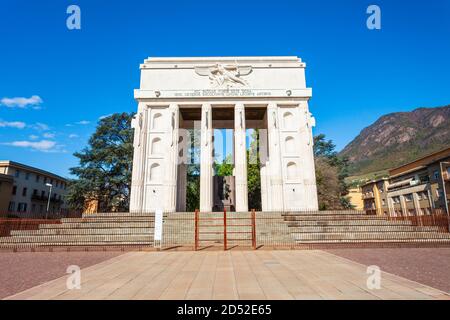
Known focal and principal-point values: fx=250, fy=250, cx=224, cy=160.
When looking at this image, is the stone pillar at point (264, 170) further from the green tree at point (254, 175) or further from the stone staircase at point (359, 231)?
the green tree at point (254, 175)

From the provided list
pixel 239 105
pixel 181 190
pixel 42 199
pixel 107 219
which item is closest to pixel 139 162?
pixel 181 190

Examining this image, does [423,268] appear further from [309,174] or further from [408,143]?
[408,143]

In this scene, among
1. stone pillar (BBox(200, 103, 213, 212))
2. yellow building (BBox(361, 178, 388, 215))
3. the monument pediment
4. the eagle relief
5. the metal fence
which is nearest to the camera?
the metal fence

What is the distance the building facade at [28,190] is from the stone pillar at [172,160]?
25.9m

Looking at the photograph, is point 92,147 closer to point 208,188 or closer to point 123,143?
point 123,143

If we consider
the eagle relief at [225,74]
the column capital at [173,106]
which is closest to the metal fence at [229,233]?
the column capital at [173,106]

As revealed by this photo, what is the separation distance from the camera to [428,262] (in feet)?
28.9

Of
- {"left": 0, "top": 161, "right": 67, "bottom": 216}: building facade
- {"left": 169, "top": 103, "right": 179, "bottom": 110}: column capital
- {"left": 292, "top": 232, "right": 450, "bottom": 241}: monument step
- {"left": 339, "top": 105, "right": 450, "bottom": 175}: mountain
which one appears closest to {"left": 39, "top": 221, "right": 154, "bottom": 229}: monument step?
{"left": 292, "top": 232, "right": 450, "bottom": 241}: monument step

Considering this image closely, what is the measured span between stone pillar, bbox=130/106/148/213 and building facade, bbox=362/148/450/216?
3029 centimetres

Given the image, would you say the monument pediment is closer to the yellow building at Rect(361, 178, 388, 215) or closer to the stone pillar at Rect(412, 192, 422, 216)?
the stone pillar at Rect(412, 192, 422, 216)

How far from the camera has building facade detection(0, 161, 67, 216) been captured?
139 feet

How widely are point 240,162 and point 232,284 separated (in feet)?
64.0

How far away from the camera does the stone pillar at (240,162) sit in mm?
23906

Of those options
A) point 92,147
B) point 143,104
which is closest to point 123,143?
point 92,147
